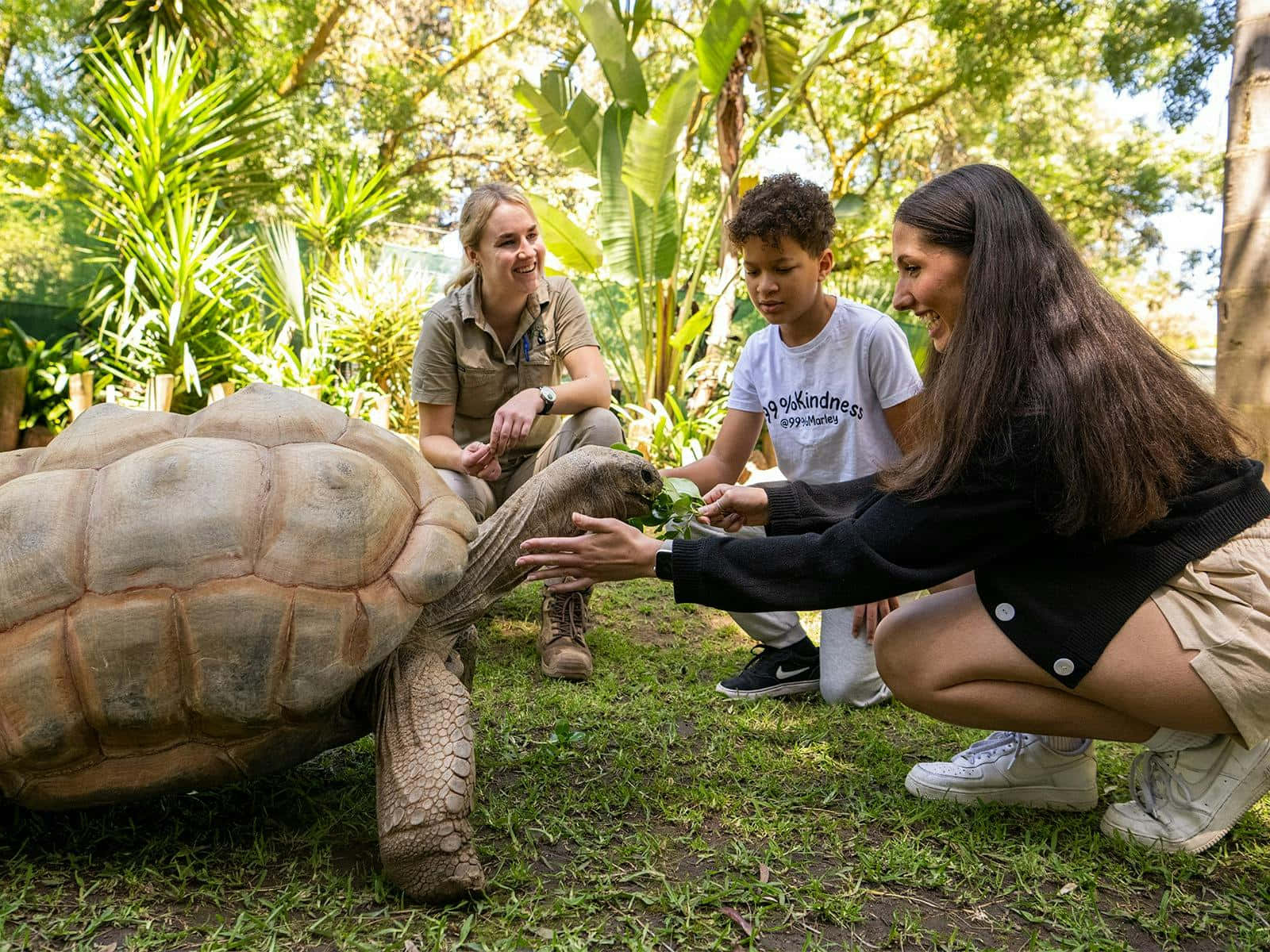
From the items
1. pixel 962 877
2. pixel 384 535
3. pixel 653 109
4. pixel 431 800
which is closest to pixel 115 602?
pixel 384 535

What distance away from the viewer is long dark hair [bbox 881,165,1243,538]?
1867 mm

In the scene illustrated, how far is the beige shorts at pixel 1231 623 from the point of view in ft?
6.39

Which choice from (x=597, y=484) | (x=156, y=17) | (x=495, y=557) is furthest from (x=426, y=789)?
(x=156, y=17)

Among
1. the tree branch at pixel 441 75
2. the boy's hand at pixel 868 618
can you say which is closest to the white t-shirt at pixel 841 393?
the boy's hand at pixel 868 618

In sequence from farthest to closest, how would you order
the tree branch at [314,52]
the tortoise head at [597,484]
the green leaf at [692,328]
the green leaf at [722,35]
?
the tree branch at [314,52]
the green leaf at [692,328]
the green leaf at [722,35]
the tortoise head at [597,484]

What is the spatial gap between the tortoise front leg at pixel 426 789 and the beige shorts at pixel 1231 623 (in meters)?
1.50

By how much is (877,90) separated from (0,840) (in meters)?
16.1

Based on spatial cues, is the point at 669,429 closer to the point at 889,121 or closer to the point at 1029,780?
the point at 1029,780

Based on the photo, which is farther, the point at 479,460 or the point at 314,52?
the point at 314,52

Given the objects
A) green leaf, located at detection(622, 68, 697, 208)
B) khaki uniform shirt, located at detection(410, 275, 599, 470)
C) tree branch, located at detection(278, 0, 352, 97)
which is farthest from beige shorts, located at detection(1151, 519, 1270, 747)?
tree branch, located at detection(278, 0, 352, 97)

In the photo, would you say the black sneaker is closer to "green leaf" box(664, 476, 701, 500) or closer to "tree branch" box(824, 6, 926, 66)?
"green leaf" box(664, 476, 701, 500)

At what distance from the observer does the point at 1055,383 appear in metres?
1.87

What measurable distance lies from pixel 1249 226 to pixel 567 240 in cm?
461

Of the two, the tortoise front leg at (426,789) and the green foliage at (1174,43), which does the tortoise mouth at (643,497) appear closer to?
the tortoise front leg at (426,789)
